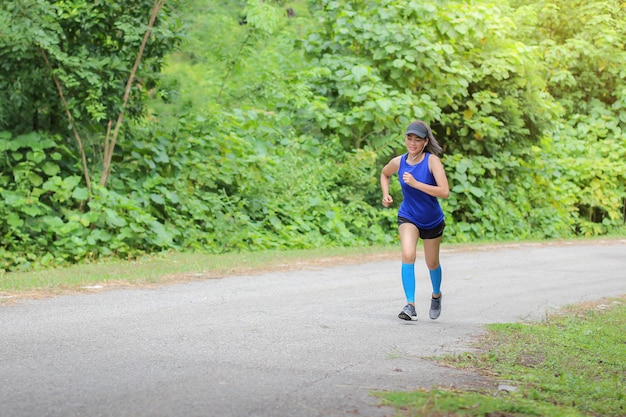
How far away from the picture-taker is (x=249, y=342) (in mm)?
7488

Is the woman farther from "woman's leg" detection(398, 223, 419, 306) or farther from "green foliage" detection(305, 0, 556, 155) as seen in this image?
"green foliage" detection(305, 0, 556, 155)

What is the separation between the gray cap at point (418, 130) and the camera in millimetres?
8914

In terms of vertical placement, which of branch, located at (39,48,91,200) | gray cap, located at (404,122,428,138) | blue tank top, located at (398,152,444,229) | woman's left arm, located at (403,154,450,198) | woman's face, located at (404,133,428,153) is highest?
branch, located at (39,48,91,200)

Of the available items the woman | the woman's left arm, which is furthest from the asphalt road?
the woman's left arm

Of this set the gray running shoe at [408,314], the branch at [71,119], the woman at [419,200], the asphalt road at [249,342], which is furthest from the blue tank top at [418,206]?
the branch at [71,119]

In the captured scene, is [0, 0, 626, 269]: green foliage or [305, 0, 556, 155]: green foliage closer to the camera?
[0, 0, 626, 269]: green foliage

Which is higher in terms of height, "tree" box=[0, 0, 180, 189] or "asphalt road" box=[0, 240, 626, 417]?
"tree" box=[0, 0, 180, 189]

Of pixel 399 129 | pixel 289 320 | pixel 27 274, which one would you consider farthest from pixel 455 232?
pixel 289 320

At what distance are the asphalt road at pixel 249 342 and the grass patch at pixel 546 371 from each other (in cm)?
27

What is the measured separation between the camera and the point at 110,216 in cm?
1495

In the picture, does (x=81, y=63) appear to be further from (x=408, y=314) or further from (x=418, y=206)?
(x=408, y=314)

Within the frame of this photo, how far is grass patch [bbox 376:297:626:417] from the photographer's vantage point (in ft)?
17.9

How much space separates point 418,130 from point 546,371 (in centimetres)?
295

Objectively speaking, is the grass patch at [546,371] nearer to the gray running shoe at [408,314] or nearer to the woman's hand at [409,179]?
the gray running shoe at [408,314]
